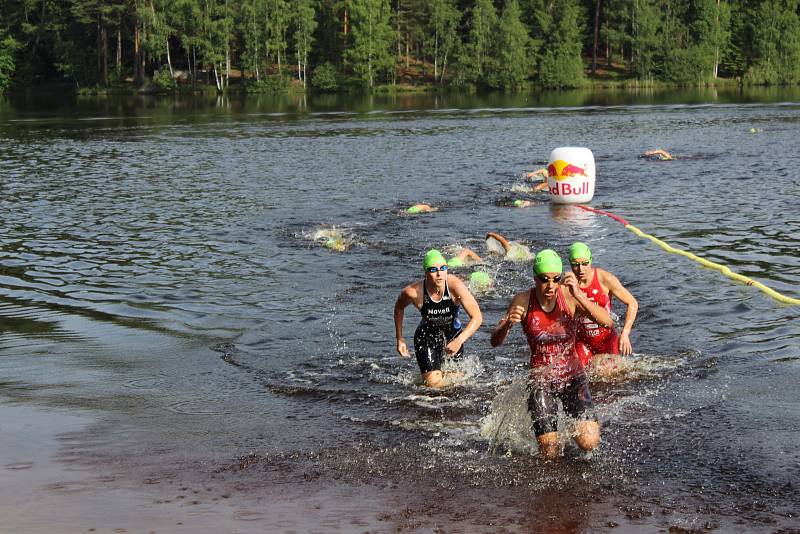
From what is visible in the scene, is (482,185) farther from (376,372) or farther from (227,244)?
(376,372)

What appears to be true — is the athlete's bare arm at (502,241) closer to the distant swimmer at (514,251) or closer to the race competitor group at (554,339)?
the distant swimmer at (514,251)

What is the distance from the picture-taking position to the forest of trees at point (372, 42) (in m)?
87.8

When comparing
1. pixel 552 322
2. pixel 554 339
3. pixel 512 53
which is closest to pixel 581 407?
pixel 554 339

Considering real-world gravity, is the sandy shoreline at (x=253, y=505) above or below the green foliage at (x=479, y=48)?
below

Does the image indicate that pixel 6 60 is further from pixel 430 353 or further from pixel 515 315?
pixel 515 315

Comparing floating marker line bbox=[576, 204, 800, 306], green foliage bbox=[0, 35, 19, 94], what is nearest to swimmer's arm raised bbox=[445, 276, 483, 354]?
floating marker line bbox=[576, 204, 800, 306]

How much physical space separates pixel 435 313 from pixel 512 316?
103 inches

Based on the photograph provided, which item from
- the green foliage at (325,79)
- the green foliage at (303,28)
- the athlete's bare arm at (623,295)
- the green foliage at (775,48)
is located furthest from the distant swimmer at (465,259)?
the green foliage at (775,48)

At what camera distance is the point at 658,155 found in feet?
114

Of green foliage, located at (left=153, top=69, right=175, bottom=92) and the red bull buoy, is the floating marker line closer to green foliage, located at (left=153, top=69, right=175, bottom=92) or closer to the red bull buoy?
the red bull buoy

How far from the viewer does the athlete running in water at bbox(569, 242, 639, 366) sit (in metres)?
9.88

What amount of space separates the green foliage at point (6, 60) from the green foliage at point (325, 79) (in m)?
28.0

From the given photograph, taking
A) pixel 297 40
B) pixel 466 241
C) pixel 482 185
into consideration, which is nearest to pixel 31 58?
pixel 297 40

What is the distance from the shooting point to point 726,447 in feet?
30.2
